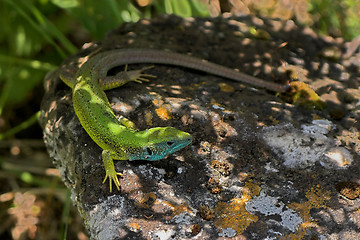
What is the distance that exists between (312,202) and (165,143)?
1.45 meters

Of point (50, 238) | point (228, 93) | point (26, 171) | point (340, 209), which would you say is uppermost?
point (228, 93)

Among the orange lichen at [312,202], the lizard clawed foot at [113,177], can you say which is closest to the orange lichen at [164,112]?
the lizard clawed foot at [113,177]

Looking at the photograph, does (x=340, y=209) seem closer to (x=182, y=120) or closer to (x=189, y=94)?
(x=182, y=120)

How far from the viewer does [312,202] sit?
134 inches

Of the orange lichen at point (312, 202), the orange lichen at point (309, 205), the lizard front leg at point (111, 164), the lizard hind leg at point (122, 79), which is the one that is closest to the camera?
the orange lichen at point (309, 205)

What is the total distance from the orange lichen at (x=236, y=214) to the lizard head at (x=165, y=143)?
67cm

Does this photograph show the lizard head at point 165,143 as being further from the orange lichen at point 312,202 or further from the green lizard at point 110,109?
the orange lichen at point 312,202

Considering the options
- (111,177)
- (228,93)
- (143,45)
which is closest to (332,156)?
(228,93)

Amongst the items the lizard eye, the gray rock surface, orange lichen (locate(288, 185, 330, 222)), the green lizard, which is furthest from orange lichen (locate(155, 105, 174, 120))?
orange lichen (locate(288, 185, 330, 222))

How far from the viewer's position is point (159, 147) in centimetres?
357

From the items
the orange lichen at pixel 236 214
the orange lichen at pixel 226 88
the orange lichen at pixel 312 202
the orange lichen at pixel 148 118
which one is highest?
the orange lichen at pixel 148 118

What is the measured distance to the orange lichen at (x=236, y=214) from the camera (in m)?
3.18

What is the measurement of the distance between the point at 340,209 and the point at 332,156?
631 mm

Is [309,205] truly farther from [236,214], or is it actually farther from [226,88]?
[226,88]
